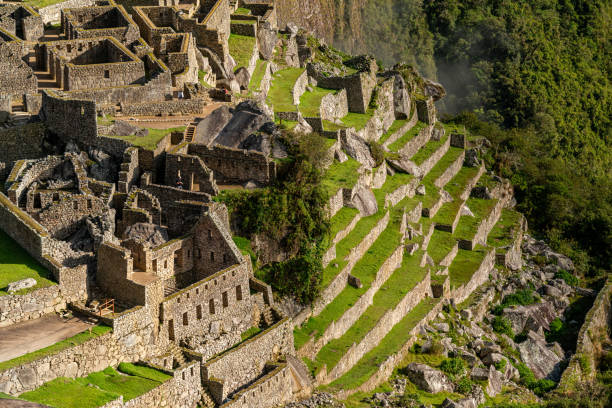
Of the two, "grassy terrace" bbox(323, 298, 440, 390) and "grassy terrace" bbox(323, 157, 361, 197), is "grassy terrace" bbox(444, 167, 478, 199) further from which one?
"grassy terrace" bbox(323, 157, 361, 197)

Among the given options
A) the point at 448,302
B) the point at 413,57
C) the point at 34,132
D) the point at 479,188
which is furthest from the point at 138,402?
the point at 413,57

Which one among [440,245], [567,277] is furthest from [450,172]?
[440,245]

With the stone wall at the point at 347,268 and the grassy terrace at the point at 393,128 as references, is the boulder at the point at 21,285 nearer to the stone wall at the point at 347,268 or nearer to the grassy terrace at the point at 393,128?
the stone wall at the point at 347,268

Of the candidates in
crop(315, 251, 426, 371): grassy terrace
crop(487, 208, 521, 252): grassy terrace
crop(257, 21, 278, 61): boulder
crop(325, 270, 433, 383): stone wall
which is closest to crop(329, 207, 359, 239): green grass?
crop(315, 251, 426, 371): grassy terrace

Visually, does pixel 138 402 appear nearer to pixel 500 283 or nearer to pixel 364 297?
pixel 364 297

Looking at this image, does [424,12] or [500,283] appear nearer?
[500,283]
